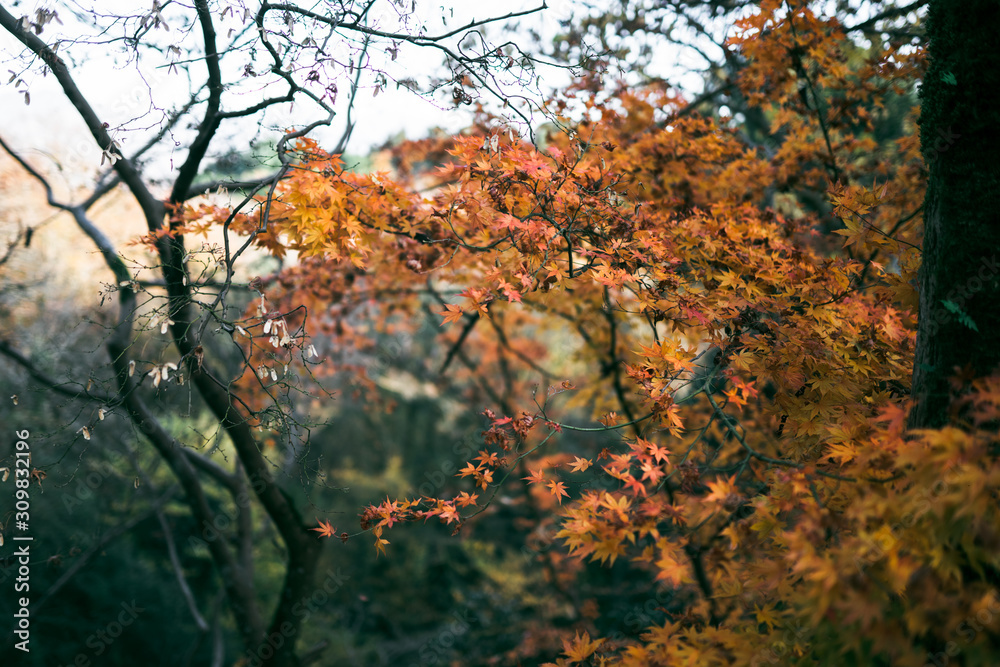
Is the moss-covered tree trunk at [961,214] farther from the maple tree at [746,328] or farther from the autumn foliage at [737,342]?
the autumn foliage at [737,342]

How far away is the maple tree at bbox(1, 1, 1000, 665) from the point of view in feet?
5.45

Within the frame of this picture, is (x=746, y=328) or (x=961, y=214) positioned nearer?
(x=961, y=214)

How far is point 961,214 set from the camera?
214 cm

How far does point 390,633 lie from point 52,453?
217 inches

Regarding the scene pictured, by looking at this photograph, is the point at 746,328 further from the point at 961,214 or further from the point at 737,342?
the point at 961,214

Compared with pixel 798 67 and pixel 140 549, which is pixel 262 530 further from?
pixel 798 67

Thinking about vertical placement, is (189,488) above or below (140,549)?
below

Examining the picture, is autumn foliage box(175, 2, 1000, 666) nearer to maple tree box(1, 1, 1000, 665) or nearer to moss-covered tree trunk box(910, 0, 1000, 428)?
maple tree box(1, 1, 1000, 665)

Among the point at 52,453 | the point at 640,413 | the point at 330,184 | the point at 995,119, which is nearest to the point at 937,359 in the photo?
the point at 995,119

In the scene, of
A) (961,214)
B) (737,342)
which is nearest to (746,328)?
(737,342)

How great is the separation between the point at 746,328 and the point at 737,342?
0.12 m

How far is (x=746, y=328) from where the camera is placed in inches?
110

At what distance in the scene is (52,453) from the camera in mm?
7051

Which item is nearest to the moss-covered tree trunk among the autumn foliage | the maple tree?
the maple tree
